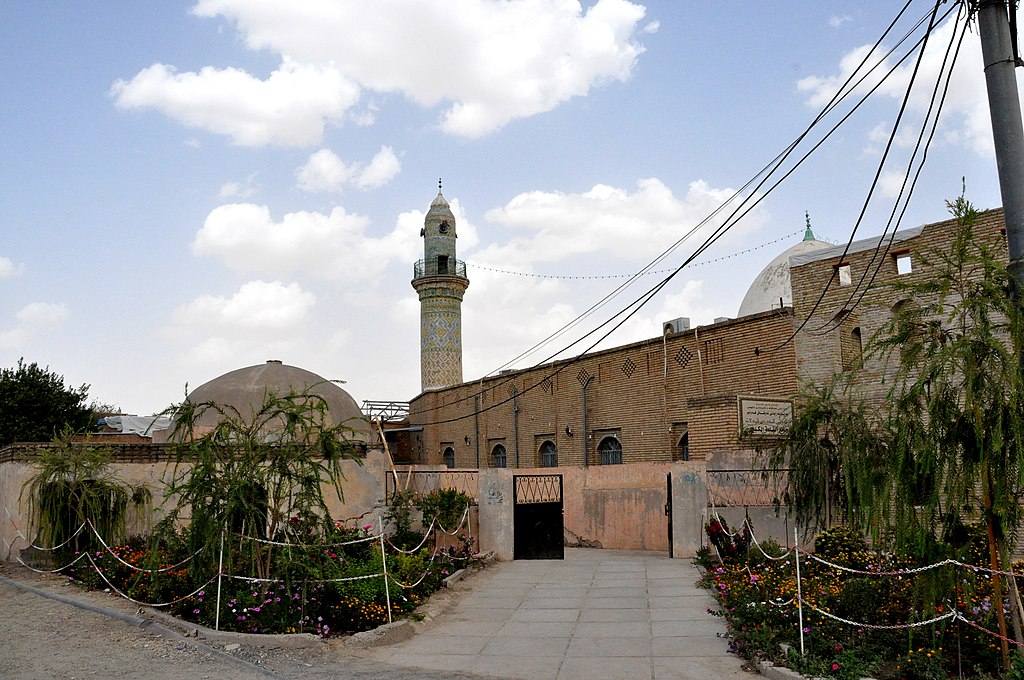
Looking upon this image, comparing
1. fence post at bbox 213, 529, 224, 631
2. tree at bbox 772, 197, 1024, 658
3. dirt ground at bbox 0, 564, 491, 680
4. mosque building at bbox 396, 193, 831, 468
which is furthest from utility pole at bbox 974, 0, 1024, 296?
mosque building at bbox 396, 193, 831, 468

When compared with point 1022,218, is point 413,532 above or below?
below

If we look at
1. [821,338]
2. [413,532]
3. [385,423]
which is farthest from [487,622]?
[385,423]

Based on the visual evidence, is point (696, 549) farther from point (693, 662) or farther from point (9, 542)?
point (9, 542)

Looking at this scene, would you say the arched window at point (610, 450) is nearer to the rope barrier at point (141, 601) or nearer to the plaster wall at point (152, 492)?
the plaster wall at point (152, 492)

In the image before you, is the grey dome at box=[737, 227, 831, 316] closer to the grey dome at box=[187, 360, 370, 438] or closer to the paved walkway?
the grey dome at box=[187, 360, 370, 438]

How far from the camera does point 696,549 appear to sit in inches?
656

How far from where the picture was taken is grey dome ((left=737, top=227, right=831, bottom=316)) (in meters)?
31.7

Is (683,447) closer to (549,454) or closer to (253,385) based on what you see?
(549,454)

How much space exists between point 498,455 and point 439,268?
1378cm

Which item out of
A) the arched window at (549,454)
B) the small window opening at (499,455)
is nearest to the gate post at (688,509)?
the arched window at (549,454)

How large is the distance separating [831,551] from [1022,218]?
7322mm

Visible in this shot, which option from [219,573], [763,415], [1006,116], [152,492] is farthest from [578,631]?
[763,415]

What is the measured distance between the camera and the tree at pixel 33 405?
3144 cm

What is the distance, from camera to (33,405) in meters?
32.3
